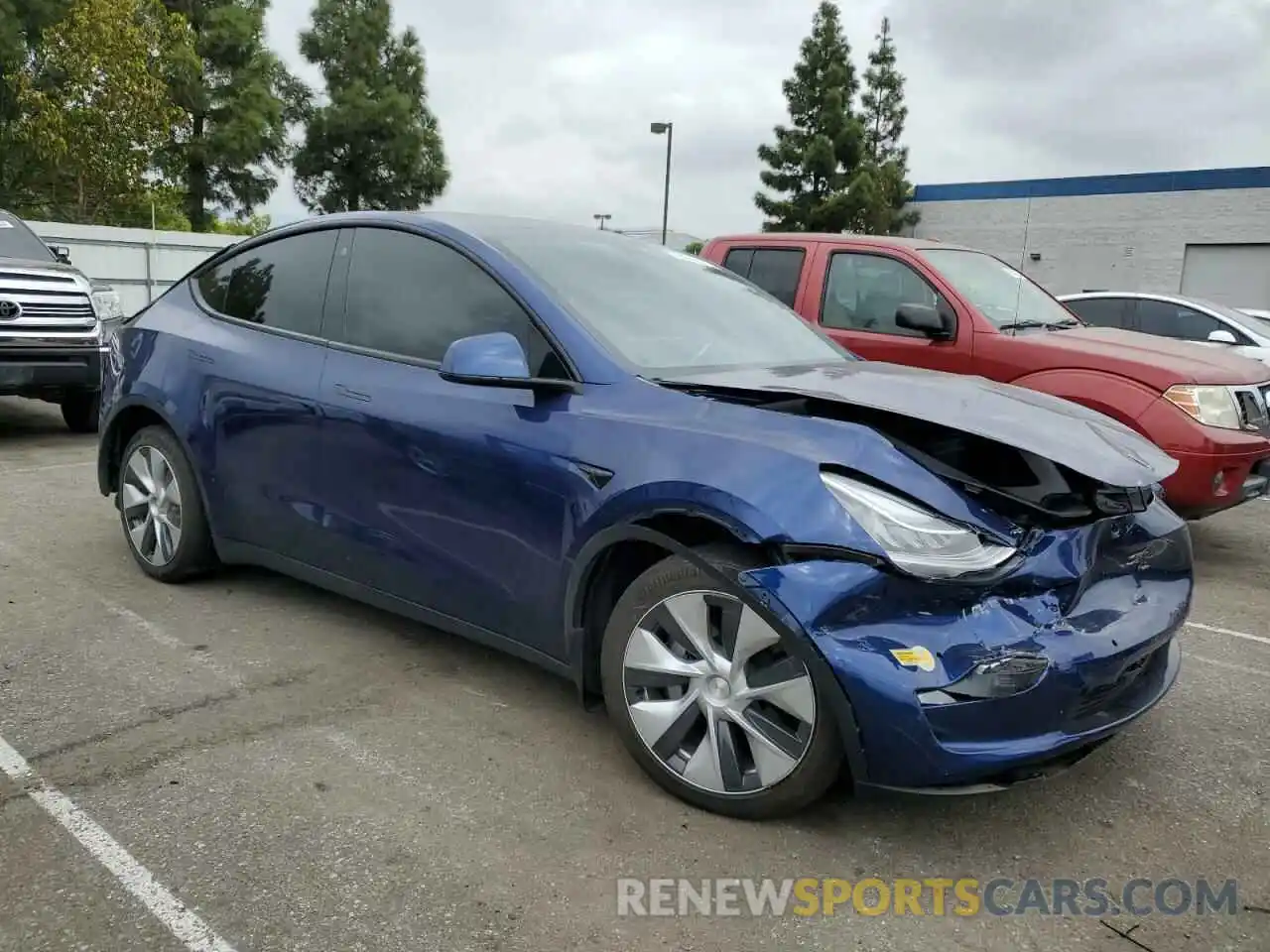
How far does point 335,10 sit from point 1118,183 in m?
28.4

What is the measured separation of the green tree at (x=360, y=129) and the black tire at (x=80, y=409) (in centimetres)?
3080

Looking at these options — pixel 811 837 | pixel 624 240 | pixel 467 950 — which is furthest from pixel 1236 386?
pixel 467 950

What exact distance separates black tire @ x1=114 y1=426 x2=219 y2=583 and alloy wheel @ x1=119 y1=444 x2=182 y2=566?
0.02m

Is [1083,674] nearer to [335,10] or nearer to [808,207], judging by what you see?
[808,207]

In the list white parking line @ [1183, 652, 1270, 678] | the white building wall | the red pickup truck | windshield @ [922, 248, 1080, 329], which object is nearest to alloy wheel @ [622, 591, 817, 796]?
white parking line @ [1183, 652, 1270, 678]

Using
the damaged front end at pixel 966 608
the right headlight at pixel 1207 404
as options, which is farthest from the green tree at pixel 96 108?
the damaged front end at pixel 966 608

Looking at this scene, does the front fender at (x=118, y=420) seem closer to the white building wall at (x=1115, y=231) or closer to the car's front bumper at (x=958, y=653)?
the car's front bumper at (x=958, y=653)

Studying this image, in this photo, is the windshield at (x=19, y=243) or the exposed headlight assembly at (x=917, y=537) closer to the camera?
the exposed headlight assembly at (x=917, y=537)

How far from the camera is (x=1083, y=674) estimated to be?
2.46m

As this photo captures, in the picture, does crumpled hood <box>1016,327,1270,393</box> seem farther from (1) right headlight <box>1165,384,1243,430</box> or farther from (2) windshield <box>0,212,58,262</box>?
(2) windshield <box>0,212,58,262</box>

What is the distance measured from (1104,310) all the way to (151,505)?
8604 millimetres

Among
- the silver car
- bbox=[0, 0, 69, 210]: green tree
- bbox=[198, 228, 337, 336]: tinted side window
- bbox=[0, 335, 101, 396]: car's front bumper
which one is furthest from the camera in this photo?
bbox=[0, 0, 69, 210]: green tree

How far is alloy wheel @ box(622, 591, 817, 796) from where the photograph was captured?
8.39 feet

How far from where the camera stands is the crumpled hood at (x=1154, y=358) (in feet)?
17.9
